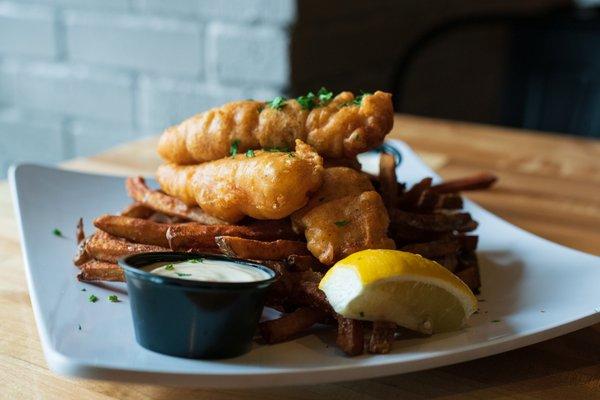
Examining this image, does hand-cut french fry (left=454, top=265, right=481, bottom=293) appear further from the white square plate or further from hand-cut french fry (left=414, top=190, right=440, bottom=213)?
hand-cut french fry (left=414, top=190, right=440, bottom=213)

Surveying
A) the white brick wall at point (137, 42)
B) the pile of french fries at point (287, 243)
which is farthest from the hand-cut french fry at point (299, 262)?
the white brick wall at point (137, 42)

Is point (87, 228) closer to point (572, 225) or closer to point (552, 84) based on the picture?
point (572, 225)

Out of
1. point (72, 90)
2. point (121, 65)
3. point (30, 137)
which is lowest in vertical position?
point (30, 137)

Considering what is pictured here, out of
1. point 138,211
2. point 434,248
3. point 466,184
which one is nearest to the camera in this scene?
point 434,248

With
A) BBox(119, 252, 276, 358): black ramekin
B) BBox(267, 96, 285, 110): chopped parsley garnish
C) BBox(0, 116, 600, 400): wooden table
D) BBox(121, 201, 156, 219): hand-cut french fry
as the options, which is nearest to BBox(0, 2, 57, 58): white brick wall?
BBox(0, 116, 600, 400): wooden table

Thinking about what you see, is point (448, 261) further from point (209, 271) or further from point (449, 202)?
point (209, 271)

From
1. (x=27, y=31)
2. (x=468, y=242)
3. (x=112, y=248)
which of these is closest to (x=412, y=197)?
(x=468, y=242)
